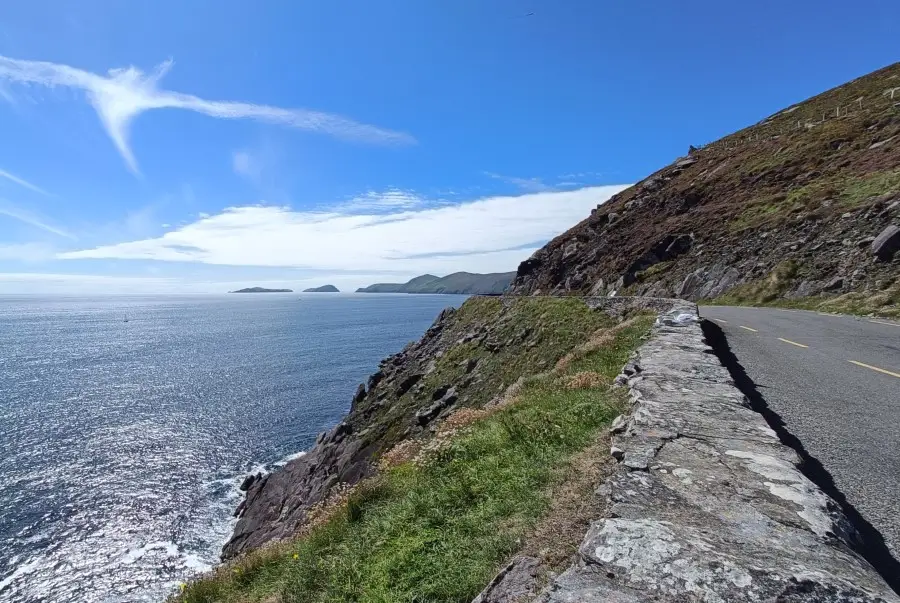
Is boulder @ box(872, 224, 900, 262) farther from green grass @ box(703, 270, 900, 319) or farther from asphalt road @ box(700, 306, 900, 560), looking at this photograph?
asphalt road @ box(700, 306, 900, 560)

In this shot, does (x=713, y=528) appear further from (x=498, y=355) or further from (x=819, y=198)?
(x=819, y=198)

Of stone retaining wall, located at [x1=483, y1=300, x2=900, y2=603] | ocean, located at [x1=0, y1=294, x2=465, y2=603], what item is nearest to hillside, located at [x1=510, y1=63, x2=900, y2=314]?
stone retaining wall, located at [x1=483, y1=300, x2=900, y2=603]

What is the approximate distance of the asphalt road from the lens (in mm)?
4508

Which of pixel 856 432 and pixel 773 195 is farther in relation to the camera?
pixel 773 195

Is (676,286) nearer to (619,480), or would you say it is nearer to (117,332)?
(619,480)

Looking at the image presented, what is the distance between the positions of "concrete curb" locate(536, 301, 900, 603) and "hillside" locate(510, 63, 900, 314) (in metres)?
21.8

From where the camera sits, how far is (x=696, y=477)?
4.02 meters

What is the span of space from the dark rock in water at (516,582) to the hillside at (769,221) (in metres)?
24.1

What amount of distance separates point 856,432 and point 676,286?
35.3 metres

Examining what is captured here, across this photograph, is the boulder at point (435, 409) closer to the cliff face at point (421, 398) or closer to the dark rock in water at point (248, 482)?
the cliff face at point (421, 398)

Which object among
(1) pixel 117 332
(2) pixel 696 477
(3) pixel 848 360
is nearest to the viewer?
(2) pixel 696 477

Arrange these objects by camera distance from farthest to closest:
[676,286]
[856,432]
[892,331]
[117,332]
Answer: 1. [117,332]
2. [676,286]
3. [892,331]
4. [856,432]

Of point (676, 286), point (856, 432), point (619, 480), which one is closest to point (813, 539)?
point (619, 480)

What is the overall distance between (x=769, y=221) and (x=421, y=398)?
3090cm
